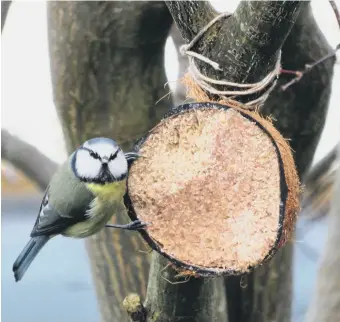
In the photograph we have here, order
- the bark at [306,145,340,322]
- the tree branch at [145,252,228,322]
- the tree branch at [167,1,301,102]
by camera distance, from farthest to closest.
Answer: the bark at [306,145,340,322], the tree branch at [145,252,228,322], the tree branch at [167,1,301,102]

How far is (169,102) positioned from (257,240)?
1.73ft

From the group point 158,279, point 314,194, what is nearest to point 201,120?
point 158,279

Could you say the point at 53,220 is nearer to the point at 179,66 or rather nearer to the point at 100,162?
the point at 100,162

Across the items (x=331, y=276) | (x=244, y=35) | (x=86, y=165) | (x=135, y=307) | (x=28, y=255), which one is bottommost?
(x=331, y=276)

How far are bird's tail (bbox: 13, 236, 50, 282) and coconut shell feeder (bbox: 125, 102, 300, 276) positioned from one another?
0.39ft

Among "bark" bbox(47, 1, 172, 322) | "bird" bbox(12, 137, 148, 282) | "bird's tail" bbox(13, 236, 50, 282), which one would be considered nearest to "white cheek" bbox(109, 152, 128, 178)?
"bird" bbox(12, 137, 148, 282)

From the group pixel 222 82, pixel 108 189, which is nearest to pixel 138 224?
pixel 108 189

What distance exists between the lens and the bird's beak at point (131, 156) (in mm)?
781

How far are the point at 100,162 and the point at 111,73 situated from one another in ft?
1.47

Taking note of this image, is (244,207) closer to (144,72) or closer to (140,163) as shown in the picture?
(140,163)

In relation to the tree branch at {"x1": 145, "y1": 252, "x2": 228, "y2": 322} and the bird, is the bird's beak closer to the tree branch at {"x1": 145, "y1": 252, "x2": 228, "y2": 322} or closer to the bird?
the bird

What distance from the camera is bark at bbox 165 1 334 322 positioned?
0.73 m

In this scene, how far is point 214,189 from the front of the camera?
77cm

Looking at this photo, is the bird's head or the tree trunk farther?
the tree trunk
